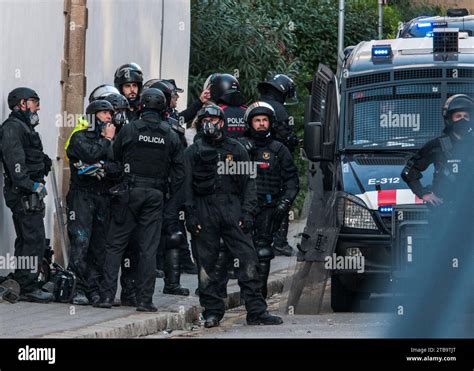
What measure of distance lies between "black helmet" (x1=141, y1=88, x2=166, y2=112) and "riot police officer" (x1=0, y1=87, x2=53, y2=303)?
42.0 inches

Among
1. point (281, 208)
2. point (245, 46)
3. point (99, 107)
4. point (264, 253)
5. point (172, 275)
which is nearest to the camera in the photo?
point (99, 107)

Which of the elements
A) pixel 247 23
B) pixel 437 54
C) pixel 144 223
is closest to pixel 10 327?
pixel 144 223

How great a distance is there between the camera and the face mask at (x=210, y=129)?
14812 millimetres

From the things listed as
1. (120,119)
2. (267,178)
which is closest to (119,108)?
(120,119)

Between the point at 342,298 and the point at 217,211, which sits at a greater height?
the point at 217,211

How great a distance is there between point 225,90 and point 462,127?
4002 millimetres

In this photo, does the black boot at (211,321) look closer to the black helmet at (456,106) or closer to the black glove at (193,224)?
the black glove at (193,224)

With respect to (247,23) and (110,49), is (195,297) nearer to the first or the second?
(110,49)

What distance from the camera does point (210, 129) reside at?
A: 14.8m

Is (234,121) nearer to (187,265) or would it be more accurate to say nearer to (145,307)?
(187,265)

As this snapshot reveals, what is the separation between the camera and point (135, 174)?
1493cm

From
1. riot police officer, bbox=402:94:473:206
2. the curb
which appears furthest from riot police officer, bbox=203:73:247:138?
riot police officer, bbox=402:94:473:206

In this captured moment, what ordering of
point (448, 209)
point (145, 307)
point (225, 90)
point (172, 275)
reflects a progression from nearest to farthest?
point (448, 209)
point (145, 307)
point (172, 275)
point (225, 90)

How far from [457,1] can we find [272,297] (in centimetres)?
3574
